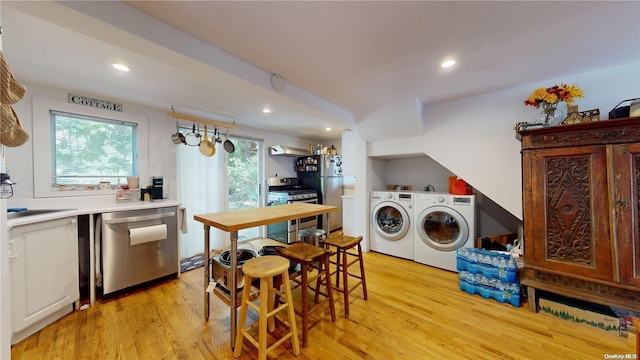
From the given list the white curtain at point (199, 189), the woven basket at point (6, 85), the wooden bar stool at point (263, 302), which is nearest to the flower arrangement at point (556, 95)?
the wooden bar stool at point (263, 302)

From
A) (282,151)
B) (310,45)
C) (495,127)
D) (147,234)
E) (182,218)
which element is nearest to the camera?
(310,45)

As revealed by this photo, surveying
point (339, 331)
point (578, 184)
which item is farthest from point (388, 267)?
point (578, 184)

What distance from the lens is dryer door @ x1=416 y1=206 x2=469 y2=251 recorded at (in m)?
2.60

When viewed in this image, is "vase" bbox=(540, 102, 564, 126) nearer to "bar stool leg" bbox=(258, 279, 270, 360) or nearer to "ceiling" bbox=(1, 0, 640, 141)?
"ceiling" bbox=(1, 0, 640, 141)

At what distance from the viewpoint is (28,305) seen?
5.31ft

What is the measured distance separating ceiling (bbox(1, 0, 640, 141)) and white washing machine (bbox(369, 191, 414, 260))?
140 centimetres

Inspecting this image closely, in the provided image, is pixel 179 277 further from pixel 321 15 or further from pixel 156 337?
pixel 321 15

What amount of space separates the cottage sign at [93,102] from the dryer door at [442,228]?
392 cm

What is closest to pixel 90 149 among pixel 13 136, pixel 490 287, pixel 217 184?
pixel 217 184

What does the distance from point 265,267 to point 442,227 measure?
2469 millimetres

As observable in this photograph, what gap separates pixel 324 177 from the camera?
4383mm

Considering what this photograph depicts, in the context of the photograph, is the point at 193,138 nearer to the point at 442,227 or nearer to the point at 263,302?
the point at 263,302

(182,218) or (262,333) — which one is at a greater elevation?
(182,218)

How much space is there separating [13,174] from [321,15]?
121 inches
